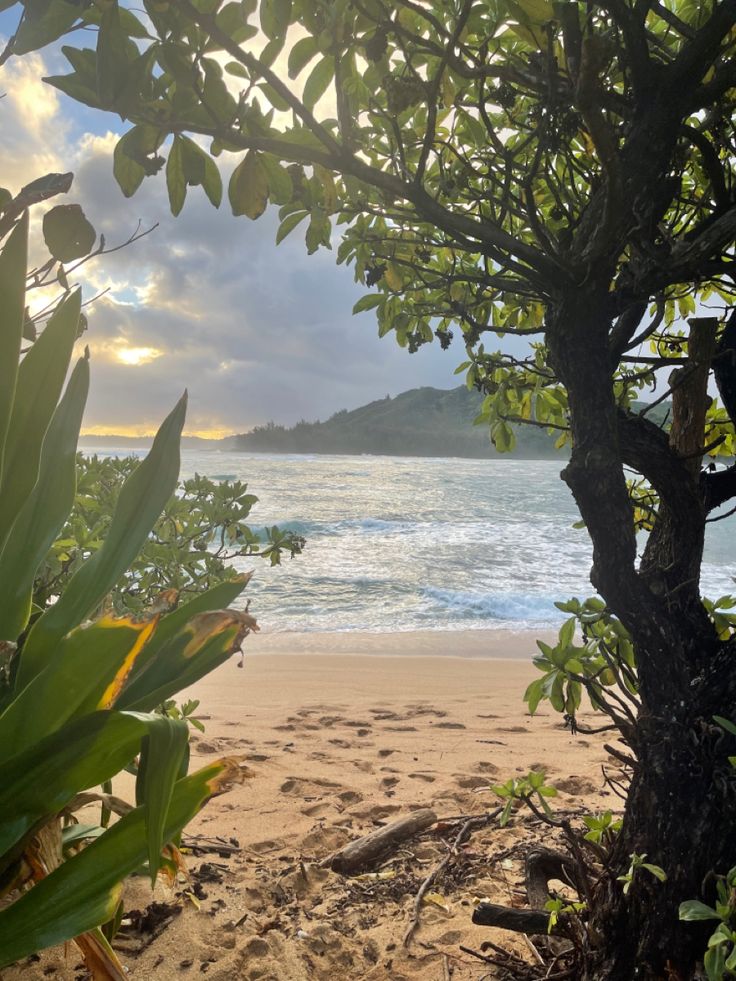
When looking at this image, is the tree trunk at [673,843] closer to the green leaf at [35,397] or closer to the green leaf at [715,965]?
the green leaf at [715,965]

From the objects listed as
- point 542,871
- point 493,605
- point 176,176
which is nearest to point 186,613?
point 176,176

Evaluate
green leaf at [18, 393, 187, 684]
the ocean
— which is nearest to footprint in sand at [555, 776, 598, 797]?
green leaf at [18, 393, 187, 684]

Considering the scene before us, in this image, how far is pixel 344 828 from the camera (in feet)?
9.45

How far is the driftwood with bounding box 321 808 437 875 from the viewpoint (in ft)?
8.33

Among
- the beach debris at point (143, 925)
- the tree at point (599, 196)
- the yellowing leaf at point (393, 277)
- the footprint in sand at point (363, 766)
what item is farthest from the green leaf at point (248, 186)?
the footprint in sand at point (363, 766)

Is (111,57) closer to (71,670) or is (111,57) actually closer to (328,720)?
(71,670)

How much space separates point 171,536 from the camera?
2916mm

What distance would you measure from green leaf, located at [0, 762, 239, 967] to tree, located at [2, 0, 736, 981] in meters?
1.13

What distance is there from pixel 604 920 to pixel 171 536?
81.8 inches

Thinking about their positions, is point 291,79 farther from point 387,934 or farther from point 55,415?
point 387,934

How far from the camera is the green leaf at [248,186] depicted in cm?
148

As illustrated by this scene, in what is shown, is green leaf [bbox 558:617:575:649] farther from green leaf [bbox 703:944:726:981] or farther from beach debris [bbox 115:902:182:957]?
beach debris [bbox 115:902:182:957]

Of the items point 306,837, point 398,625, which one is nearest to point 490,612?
point 398,625

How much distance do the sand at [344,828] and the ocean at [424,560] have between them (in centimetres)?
372
